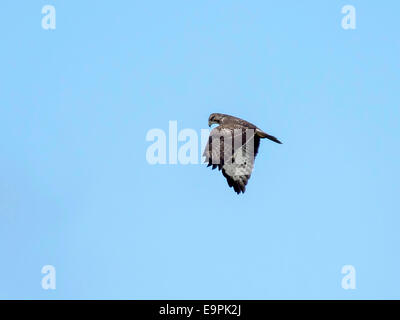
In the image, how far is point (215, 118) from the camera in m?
19.1

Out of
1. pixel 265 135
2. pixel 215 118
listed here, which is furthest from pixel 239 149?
pixel 215 118

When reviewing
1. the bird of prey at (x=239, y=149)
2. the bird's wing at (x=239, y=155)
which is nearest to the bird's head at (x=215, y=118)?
the bird of prey at (x=239, y=149)

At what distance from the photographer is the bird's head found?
1886 cm

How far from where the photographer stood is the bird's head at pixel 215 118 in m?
18.9

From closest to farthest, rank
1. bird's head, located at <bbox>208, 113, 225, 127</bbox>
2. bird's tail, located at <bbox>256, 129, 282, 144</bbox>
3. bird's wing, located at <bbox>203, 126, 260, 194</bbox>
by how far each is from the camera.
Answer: bird's tail, located at <bbox>256, 129, 282, 144</bbox>, bird's wing, located at <bbox>203, 126, 260, 194</bbox>, bird's head, located at <bbox>208, 113, 225, 127</bbox>

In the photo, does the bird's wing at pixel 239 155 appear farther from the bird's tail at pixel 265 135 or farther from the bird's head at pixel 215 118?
the bird's head at pixel 215 118

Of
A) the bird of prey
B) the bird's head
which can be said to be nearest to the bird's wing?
the bird of prey

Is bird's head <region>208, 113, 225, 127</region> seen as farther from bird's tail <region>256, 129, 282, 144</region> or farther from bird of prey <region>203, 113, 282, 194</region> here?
bird's tail <region>256, 129, 282, 144</region>

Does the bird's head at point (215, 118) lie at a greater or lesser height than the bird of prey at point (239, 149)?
greater

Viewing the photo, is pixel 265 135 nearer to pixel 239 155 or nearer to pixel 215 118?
pixel 239 155
